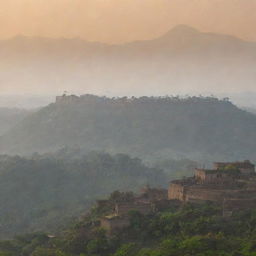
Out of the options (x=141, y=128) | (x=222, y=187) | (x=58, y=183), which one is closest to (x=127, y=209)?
(x=222, y=187)

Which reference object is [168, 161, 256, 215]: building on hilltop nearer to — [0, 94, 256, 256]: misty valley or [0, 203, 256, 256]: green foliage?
[0, 94, 256, 256]: misty valley

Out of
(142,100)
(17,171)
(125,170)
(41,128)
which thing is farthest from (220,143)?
(17,171)

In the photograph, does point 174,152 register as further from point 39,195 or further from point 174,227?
point 174,227

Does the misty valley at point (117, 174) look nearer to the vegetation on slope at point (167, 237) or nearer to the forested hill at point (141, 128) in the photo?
the vegetation on slope at point (167, 237)

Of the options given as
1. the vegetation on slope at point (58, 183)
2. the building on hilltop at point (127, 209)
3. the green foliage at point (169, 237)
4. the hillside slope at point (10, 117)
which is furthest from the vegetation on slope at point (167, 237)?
the hillside slope at point (10, 117)

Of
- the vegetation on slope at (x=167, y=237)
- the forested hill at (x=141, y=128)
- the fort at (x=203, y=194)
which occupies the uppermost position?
the forested hill at (x=141, y=128)

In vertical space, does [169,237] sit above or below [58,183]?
below

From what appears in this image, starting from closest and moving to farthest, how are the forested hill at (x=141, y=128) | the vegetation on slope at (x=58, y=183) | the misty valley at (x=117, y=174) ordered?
the misty valley at (x=117, y=174) → the vegetation on slope at (x=58, y=183) → the forested hill at (x=141, y=128)

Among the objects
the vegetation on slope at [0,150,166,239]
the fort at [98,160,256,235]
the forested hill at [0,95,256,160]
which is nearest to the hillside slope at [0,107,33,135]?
the forested hill at [0,95,256,160]

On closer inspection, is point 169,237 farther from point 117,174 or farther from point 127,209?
point 117,174
